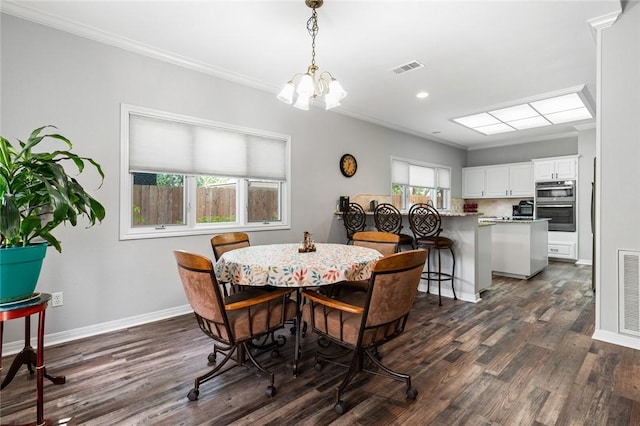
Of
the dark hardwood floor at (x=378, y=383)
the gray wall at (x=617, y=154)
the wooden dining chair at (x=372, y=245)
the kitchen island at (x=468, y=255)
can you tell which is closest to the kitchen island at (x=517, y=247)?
the kitchen island at (x=468, y=255)

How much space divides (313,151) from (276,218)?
1.16 m

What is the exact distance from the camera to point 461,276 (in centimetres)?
389

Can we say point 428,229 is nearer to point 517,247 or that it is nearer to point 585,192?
point 517,247

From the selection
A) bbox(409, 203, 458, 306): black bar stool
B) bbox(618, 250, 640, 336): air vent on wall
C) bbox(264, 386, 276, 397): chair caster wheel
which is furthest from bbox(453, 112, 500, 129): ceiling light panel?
bbox(264, 386, 276, 397): chair caster wheel

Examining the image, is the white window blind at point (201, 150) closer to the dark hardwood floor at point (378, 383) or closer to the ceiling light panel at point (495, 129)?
the dark hardwood floor at point (378, 383)

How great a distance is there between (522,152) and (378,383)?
23.9 ft

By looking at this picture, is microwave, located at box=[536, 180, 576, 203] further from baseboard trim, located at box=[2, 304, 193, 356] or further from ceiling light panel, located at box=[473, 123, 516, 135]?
baseboard trim, located at box=[2, 304, 193, 356]

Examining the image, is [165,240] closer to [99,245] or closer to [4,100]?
[99,245]

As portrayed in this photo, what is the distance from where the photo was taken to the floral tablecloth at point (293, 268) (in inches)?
72.6

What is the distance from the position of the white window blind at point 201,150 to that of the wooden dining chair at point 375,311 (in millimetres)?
2186

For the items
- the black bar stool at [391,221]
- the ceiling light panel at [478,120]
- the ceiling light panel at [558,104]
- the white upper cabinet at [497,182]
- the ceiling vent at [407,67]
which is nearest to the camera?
A: the ceiling vent at [407,67]

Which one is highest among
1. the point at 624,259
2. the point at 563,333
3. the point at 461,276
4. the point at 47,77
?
the point at 47,77

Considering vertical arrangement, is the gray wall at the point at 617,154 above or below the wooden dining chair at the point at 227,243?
above

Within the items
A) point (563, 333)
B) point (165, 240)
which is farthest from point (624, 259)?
point (165, 240)
